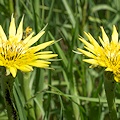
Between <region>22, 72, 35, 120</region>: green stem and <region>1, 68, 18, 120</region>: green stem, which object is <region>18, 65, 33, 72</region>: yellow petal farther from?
<region>22, 72, 35, 120</region>: green stem

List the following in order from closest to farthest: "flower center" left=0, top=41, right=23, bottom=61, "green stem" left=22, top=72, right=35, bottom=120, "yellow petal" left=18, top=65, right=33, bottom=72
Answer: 1. "yellow petal" left=18, top=65, right=33, bottom=72
2. "flower center" left=0, top=41, right=23, bottom=61
3. "green stem" left=22, top=72, right=35, bottom=120

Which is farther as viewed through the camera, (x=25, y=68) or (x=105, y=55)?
(x=105, y=55)

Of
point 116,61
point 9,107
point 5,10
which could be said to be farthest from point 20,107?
point 5,10

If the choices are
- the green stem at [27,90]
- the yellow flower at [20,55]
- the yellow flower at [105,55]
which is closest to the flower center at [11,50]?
the yellow flower at [20,55]

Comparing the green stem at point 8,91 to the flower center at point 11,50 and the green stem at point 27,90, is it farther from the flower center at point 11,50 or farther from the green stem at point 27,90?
the green stem at point 27,90

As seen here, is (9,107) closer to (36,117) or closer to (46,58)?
(46,58)

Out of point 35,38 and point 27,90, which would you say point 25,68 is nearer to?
point 35,38

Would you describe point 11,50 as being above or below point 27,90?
above

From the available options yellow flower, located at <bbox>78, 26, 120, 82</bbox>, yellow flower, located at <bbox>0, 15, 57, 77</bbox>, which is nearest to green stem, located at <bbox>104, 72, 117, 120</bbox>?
yellow flower, located at <bbox>78, 26, 120, 82</bbox>

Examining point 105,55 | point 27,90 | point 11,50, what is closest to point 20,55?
point 11,50
